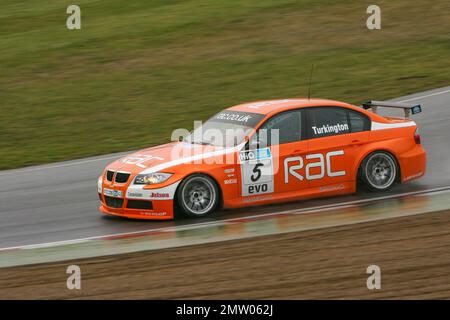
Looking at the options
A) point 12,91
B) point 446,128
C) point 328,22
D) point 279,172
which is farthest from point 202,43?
point 279,172

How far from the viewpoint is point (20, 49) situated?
25688 mm

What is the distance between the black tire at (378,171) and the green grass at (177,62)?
18.6ft

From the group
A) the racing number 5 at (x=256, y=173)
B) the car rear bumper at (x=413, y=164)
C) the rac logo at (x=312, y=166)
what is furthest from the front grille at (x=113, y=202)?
the car rear bumper at (x=413, y=164)

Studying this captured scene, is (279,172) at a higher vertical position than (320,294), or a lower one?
higher

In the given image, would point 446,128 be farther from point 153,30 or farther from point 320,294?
point 153,30

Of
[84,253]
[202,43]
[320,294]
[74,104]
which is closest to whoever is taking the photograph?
[320,294]

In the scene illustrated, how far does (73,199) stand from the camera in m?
14.0

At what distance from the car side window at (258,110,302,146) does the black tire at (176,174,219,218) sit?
1.04 meters

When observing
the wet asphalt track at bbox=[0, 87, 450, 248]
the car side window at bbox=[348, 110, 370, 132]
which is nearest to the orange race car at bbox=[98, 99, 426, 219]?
the car side window at bbox=[348, 110, 370, 132]

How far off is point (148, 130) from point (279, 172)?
6.55 m

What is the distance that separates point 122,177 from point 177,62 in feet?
38.8

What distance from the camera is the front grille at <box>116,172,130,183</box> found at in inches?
488

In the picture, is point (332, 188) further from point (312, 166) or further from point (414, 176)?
point (414, 176)

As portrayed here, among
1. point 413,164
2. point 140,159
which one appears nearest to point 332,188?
point 413,164
